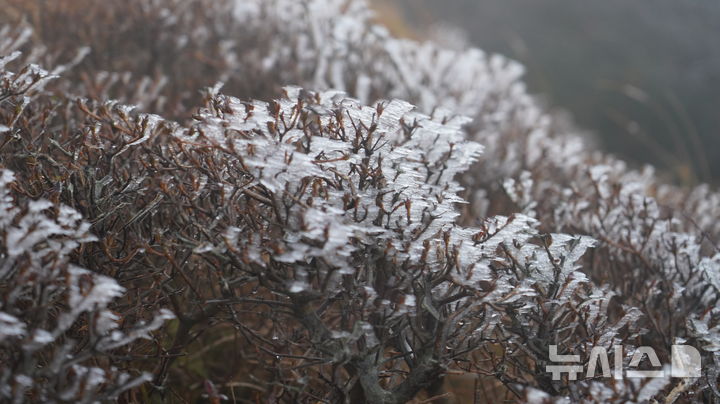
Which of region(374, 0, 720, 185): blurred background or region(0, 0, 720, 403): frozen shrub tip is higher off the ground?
region(374, 0, 720, 185): blurred background

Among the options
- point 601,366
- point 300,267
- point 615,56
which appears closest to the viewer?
point 300,267

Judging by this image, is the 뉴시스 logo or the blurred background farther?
the blurred background

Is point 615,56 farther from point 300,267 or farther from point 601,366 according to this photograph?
point 300,267

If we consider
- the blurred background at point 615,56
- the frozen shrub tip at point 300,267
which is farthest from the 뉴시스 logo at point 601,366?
the blurred background at point 615,56

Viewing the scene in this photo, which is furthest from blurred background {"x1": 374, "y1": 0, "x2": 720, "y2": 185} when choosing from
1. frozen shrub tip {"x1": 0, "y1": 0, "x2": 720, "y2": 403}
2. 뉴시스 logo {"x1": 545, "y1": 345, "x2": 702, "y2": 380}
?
뉴시스 logo {"x1": 545, "y1": 345, "x2": 702, "y2": 380}

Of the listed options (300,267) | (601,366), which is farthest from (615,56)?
(300,267)

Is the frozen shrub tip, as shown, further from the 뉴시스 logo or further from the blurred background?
the blurred background

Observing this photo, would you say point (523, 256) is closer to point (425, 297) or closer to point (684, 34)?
point (425, 297)

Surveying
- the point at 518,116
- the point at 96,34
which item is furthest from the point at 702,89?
the point at 96,34

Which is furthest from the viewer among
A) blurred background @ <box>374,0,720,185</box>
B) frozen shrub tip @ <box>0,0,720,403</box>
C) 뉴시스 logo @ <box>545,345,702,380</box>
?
blurred background @ <box>374,0,720,185</box>
